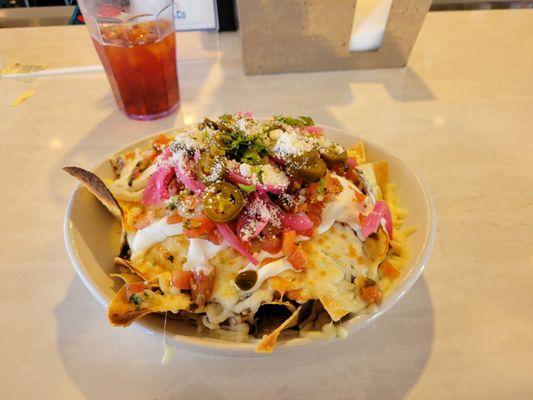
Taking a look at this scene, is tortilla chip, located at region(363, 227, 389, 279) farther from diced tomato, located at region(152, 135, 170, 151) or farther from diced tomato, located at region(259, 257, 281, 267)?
diced tomato, located at region(152, 135, 170, 151)

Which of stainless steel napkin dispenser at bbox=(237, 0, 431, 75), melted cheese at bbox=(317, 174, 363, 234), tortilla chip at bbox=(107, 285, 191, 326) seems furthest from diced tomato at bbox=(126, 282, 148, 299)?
stainless steel napkin dispenser at bbox=(237, 0, 431, 75)

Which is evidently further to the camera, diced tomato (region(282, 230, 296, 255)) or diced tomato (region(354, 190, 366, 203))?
diced tomato (region(354, 190, 366, 203))

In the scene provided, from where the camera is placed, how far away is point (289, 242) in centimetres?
85

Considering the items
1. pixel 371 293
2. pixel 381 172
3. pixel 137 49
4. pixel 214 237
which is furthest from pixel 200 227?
pixel 137 49

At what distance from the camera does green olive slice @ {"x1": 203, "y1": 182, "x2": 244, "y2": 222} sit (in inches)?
32.5

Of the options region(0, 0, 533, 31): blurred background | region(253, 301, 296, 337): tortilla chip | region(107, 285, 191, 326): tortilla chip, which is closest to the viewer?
region(107, 285, 191, 326): tortilla chip

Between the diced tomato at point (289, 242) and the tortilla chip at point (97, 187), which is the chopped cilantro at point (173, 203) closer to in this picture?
the tortilla chip at point (97, 187)

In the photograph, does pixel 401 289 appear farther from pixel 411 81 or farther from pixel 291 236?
pixel 411 81

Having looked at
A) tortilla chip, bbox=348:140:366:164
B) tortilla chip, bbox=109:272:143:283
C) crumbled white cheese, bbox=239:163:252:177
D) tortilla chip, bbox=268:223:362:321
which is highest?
crumbled white cheese, bbox=239:163:252:177

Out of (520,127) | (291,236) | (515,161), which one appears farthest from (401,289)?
(520,127)

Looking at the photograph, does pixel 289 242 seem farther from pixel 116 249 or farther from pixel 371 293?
pixel 116 249

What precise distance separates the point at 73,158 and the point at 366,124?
1085 millimetres

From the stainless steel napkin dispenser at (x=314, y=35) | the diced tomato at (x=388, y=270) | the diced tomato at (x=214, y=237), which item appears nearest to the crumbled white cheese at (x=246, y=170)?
the diced tomato at (x=214, y=237)

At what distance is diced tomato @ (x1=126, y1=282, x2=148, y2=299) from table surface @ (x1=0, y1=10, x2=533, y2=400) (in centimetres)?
19
